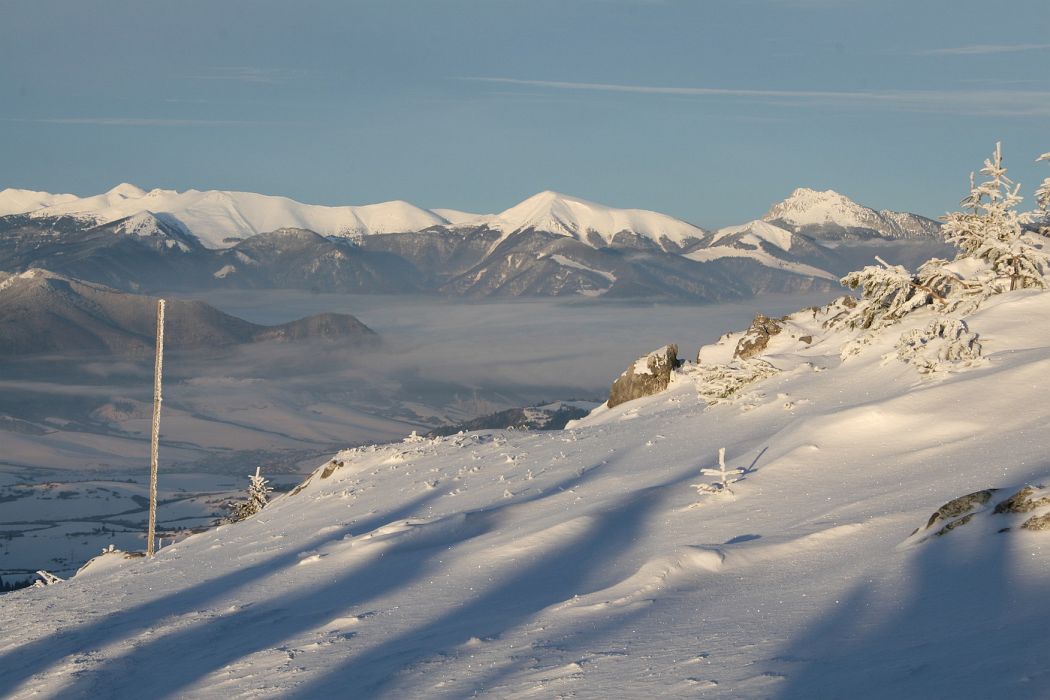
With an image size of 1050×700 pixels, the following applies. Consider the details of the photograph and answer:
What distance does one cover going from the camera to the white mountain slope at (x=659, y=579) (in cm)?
950

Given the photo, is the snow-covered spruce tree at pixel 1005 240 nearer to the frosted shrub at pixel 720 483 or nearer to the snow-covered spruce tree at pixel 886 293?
the snow-covered spruce tree at pixel 886 293

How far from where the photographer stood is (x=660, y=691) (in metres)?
9.04

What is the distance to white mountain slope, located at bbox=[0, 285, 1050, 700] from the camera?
31.2 ft

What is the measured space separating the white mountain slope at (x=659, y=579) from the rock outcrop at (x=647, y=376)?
11693mm

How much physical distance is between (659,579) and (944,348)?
10585 mm

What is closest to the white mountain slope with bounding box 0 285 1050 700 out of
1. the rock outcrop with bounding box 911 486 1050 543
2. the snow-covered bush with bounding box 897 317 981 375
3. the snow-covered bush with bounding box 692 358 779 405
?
the rock outcrop with bounding box 911 486 1050 543

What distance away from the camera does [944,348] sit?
20688mm

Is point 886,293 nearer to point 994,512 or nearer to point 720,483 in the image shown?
point 720,483

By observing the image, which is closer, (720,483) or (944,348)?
(720,483)

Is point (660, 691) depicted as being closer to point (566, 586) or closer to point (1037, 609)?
point (1037, 609)

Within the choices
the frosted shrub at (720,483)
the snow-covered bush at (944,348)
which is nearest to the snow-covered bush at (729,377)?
the snow-covered bush at (944,348)

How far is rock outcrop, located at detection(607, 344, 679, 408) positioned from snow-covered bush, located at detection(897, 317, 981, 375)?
15.3 meters

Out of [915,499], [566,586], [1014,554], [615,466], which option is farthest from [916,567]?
[615,466]

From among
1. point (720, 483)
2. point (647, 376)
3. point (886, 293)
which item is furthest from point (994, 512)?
point (647, 376)
